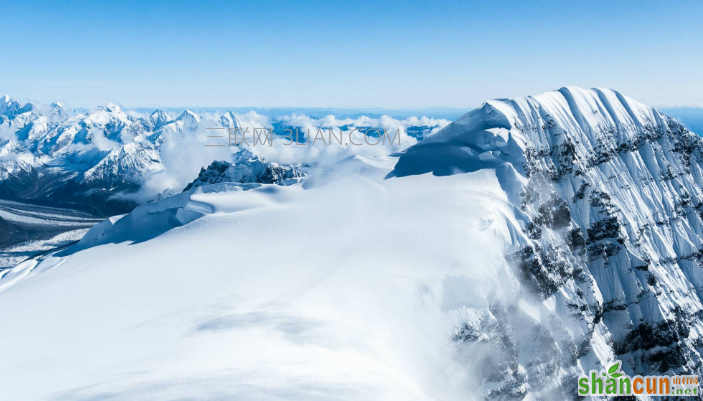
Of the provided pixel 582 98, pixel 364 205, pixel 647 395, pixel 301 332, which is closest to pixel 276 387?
pixel 301 332

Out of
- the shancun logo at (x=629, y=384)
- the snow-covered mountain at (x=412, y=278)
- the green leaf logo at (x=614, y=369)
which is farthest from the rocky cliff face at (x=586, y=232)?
the green leaf logo at (x=614, y=369)

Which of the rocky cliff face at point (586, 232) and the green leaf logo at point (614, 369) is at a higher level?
the rocky cliff face at point (586, 232)

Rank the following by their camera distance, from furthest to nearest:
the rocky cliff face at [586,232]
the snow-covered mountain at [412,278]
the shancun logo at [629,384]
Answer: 1. the shancun logo at [629,384]
2. the rocky cliff face at [586,232]
3. the snow-covered mountain at [412,278]

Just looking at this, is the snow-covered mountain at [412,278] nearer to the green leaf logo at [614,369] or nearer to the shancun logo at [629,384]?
the shancun logo at [629,384]

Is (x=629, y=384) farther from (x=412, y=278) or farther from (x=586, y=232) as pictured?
(x=412, y=278)

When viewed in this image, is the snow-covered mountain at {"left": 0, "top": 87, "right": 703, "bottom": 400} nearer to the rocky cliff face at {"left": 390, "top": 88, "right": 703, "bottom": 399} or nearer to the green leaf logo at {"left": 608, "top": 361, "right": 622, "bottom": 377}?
the rocky cliff face at {"left": 390, "top": 88, "right": 703, "bottom": 399}
